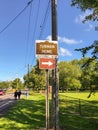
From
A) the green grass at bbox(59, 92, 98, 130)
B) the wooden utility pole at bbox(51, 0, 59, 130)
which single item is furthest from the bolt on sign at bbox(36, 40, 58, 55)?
the green grass at bbox(59, 92, 98, 130)

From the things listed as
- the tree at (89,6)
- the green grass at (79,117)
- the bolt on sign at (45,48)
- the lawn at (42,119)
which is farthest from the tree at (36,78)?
the bolt on sign at (45,48)

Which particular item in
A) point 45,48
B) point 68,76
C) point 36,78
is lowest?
point 45,48

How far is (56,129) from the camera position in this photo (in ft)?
42.5

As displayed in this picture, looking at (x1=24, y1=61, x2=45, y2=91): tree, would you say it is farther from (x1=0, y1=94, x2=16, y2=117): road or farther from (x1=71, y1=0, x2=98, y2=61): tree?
(x1=71, y1=0, x2=98, y2=61): tree

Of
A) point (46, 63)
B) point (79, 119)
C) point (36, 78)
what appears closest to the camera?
point (46, 63)

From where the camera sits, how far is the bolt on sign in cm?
A: 1062

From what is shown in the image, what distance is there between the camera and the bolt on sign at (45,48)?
10.6 meters

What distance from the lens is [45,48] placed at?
10.7 meters

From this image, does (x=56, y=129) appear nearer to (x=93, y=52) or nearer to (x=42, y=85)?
(x=93, y=52)

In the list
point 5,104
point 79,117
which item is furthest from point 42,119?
point 5,104

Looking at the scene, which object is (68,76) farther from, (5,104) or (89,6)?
(89,6)

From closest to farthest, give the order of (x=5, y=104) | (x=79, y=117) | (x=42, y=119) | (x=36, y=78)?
(x=42, y=119)
(x=79, y=117)
(x=5, y=104)
(x=36, y=78)

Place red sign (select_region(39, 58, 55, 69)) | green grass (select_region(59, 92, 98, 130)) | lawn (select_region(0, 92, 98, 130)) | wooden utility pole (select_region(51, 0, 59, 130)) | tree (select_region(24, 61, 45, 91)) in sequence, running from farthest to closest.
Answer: tree (select_region(24, 61, 45, 91)) → green grass (select_region(59, 92, 98, 130)) → lawn (select_region(0, 92, 98, 130)) → wooden utility pole (select_region(51, 0, 59, 130)) → red sign (select_region(39, 58, 55, 69))

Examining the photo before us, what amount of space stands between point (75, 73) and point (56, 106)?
115 meters
